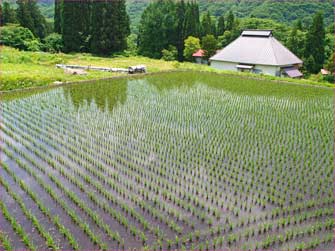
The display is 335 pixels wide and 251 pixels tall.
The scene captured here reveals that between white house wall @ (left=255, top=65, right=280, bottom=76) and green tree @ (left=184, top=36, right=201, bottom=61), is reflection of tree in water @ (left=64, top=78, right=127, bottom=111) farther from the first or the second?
green tree @ (left=184, top=36, right=201, bottom=61)

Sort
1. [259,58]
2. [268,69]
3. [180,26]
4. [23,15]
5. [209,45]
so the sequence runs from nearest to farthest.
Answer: [268,69] < [259,58] < [209,45] < [23,15] < [180,26]

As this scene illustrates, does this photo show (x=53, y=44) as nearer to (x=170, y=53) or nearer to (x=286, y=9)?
(x=170, y=53)

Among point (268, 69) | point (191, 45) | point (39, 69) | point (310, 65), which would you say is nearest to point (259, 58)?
point (268, 69)

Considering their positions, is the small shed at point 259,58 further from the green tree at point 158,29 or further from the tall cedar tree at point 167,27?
the green tree at point 158,29

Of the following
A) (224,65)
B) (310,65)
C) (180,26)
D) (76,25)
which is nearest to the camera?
(310,65)

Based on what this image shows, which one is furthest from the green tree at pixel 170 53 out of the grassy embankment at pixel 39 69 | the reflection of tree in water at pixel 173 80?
the reflection of tree in water at pixel 173 80

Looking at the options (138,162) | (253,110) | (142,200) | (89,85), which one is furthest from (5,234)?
(89,85)

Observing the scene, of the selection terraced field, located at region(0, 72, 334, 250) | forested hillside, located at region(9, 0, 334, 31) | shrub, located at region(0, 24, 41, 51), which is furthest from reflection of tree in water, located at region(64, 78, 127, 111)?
forested hillside, located at region(9, 0, 334, 31)

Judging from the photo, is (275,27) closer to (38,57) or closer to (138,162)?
(38,57)
